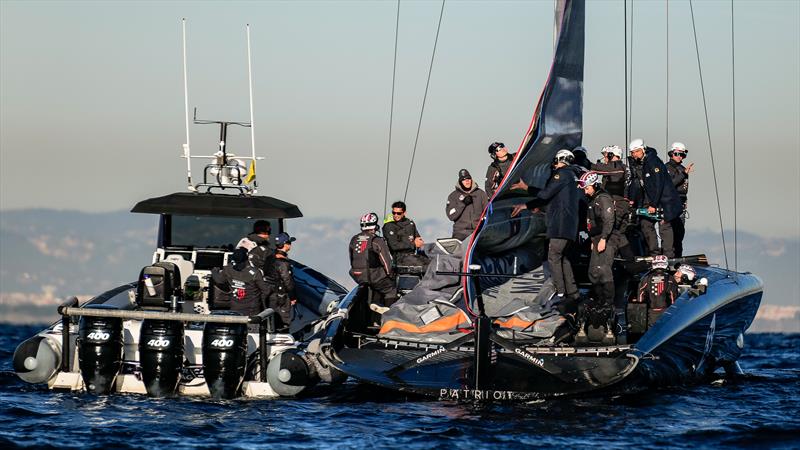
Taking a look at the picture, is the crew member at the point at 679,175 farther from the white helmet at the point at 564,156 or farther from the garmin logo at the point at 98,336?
the garmin logo at the point at 98,336

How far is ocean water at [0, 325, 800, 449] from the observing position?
14.4 meters

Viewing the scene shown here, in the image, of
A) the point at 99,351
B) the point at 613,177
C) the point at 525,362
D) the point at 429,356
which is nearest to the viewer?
the point at 525,362

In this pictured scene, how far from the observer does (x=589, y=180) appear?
18438 millimetres

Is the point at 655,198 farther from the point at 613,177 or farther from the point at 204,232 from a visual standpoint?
the point at 204,232

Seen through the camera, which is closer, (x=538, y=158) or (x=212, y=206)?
(x=538, y=158)

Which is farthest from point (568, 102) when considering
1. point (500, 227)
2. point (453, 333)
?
point (453, 333)

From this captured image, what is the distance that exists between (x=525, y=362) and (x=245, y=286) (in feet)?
14.9

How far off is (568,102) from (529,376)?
14.8 ft

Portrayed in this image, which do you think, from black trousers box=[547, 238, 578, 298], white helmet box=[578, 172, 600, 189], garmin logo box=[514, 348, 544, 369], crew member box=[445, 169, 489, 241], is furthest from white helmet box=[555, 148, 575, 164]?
garmin logo box=[514, 348, 544, 369]

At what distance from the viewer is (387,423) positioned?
15523 millimetres

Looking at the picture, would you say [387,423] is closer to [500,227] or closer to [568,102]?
[500,227]

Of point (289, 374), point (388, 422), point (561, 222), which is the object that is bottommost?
point (388, 422)

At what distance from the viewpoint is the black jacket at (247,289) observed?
19.2m

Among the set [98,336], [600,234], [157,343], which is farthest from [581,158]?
[98,336]
